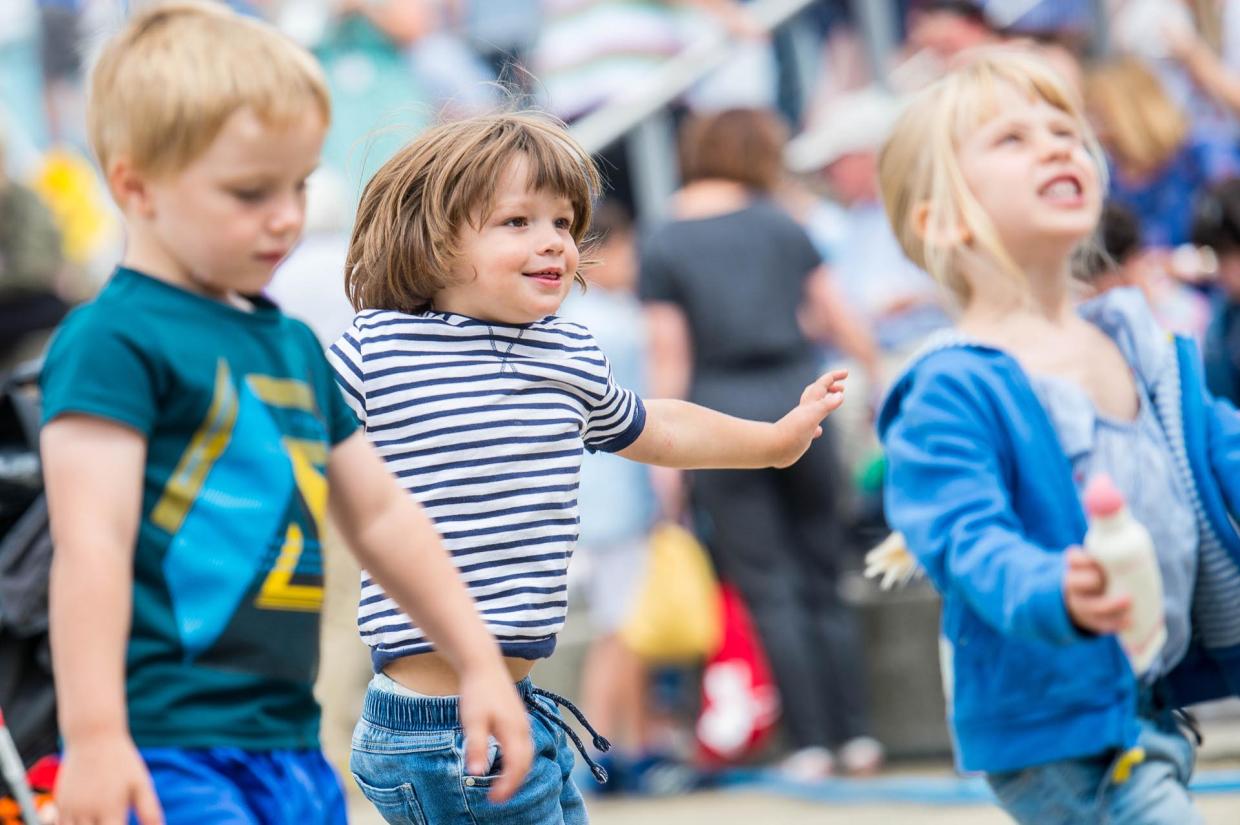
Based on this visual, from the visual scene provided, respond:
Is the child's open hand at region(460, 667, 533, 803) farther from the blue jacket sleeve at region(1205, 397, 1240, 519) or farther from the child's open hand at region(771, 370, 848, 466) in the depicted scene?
the blue jacket sleeve at region(1205, 397, 1240, 519)

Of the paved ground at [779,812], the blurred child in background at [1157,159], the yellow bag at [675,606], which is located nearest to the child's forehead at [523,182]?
the paved ground at [779,812]

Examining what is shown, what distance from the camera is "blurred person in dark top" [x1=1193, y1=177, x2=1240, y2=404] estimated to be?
5.16 meters

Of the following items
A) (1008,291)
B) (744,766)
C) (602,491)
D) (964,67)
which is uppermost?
(964,67)

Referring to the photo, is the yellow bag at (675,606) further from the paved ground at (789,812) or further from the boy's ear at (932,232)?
the boy's ear at (932,232)

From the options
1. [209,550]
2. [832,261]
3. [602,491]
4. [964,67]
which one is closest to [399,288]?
[209,550]

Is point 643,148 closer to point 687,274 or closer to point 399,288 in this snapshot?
point 687,274

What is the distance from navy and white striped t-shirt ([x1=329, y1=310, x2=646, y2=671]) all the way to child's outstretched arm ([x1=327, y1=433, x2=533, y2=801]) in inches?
11.3

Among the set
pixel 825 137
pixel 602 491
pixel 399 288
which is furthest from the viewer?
pixel 825 137

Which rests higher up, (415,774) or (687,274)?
(687,274)

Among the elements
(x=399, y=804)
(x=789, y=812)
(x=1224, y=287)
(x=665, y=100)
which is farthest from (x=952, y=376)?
(x=665, y=100)

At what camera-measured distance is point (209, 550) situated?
80.9 inches

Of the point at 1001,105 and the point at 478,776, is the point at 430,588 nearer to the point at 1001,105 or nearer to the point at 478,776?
the point at 478,776

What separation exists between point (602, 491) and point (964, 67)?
3397 millimetres

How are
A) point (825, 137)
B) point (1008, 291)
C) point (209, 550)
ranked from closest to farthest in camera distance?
point (209, 550) → point (1008, 291) → point (825, 137)
